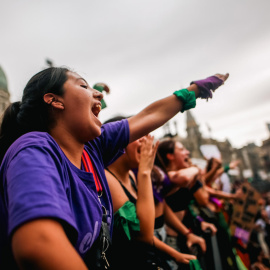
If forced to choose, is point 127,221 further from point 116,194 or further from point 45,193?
point 45,193

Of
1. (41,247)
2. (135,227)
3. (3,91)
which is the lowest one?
(135,227)

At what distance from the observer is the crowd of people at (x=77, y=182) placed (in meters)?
0.61

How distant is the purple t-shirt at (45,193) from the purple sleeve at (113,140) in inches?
13.4

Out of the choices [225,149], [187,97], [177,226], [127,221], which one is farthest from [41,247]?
[225,149]

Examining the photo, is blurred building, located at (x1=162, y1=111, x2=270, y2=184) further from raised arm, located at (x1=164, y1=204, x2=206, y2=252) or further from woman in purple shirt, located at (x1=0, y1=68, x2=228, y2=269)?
woman in purple shirt, located at (x1=0, y1=68, x2=228, y2=269)

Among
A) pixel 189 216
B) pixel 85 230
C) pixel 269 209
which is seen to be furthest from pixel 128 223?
pixel 269 209

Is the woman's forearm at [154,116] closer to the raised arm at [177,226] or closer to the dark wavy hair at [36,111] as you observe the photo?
the dark wavy hair at [36,111]

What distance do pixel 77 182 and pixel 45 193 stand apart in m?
0.38

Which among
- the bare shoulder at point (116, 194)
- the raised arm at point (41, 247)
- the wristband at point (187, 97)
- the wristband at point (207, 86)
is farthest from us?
the wristband at point (207, 86)

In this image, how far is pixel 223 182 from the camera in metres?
7.56

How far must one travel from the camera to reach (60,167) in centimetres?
88

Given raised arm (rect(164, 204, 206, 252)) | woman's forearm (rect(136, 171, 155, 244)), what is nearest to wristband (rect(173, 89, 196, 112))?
woman's forearm (rect(136, 171, 155, 244))

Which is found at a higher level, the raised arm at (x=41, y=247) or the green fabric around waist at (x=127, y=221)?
the raised arm at (x=41, y=247)

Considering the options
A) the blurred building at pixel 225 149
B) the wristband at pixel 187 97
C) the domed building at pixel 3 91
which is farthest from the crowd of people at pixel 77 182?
the blurred building at pixel 225 149
